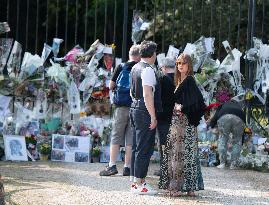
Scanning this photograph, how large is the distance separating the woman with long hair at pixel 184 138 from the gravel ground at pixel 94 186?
0.17 m

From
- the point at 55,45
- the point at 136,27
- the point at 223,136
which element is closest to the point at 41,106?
the point at 55,45

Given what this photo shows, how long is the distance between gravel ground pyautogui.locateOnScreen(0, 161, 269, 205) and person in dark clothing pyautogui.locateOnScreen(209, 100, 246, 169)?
0.28 m

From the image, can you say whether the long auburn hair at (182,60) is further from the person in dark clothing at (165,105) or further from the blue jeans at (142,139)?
the blue jeans at (142,139)

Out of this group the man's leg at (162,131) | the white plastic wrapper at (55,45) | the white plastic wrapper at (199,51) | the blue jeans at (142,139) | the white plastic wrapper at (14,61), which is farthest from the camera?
the white plastic wrapper at (199,51)

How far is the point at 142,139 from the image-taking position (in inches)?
289

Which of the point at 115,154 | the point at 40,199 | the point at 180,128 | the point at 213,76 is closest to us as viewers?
the point at 40,199

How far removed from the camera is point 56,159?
1027cm

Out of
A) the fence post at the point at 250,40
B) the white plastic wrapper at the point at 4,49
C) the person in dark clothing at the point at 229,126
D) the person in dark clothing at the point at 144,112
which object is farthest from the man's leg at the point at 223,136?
the white plastic wrapper at the point at 4,49

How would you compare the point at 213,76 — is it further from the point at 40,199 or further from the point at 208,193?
the point at 40,199

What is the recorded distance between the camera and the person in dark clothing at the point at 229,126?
396 inches

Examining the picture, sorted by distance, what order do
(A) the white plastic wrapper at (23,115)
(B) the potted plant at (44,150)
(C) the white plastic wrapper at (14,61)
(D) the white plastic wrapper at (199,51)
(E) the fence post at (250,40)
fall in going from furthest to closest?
(E) the fence post at (250,40) → (D) the white plastic wrapper at (199,51) → (C) the white plastic wrapper at (14,61) → (A) the white plastic wrapper at (23,115) → (B) the potted plant at (44,150)

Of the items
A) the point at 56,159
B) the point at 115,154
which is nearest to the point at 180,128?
the point at 115,154

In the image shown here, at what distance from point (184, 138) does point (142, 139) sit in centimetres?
50

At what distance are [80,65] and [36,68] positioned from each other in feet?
2.32
